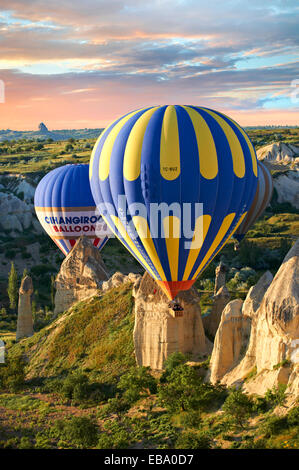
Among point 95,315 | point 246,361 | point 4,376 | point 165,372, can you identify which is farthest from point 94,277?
point 246,361

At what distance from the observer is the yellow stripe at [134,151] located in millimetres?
29719

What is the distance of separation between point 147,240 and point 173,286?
2752 mm

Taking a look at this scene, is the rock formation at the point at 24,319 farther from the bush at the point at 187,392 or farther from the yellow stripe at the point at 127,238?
the bush at the point at 187,392

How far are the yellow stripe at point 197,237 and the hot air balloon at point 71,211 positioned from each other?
69.7 feet

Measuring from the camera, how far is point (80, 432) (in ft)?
89.9

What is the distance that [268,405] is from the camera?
2508cm

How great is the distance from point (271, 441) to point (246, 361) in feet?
17.6

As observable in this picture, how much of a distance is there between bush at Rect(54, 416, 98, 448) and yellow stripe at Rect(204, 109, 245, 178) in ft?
45.1

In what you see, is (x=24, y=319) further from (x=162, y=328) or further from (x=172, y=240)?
(x=172, y=240)

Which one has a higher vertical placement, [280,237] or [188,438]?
[280,237]

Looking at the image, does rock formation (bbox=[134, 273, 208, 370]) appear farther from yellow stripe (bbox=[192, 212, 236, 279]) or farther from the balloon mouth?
yellow stripe (bbox=[192, 212, 236, 279])

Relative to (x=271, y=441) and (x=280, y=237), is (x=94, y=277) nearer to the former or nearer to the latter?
(x=271, y=441)

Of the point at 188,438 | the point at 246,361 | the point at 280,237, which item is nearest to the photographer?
the point at 188,438

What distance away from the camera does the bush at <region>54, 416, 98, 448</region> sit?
89.5 feet
